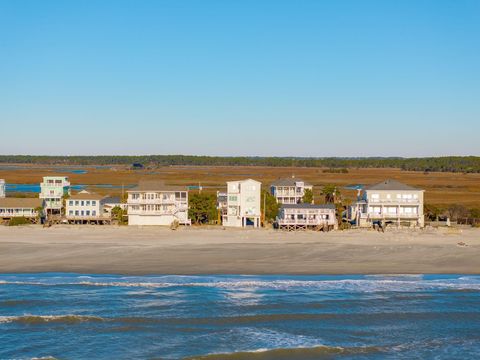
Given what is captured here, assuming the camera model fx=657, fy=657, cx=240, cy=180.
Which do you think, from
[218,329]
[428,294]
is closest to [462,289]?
[428,294]

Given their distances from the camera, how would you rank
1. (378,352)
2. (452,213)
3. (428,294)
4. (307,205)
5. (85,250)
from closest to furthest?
(378,352), (428,294), (85,250), (307,205), (452,213)

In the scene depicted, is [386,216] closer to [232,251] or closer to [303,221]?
[303,221]

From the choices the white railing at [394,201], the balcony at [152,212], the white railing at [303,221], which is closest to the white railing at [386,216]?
the white railing at [394,201]

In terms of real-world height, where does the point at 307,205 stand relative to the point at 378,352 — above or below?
above

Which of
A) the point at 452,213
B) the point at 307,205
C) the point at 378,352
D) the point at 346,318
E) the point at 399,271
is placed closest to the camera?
the point at 378,352

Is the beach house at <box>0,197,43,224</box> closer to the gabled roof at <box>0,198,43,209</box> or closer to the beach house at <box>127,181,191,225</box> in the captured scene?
Answer: the gabled roof at <box>0,198,43,209</box>

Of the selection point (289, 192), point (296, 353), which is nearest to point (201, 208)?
point (289, 192)

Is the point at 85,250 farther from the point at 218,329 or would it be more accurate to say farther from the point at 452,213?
the point at 452,213

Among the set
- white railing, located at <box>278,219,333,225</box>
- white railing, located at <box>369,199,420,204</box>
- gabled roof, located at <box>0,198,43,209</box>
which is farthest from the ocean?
gabled roof, located at <box>0,198,43,209</box>
